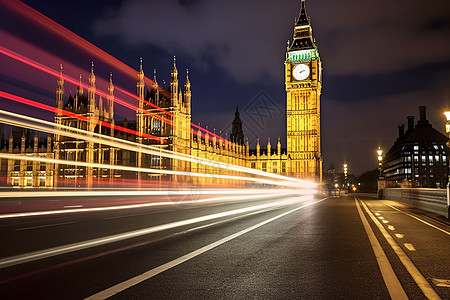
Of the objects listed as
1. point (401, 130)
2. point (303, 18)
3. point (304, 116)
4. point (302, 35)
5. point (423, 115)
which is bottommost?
point (304, 116)

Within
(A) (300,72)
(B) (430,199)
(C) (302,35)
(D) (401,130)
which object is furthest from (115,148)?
(D) (401,130)

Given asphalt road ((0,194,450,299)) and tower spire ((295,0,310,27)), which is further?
tower spire ((295,0,310,27))

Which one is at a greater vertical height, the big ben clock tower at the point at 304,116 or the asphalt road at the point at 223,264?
the big ben clock tower at the point at 304,116

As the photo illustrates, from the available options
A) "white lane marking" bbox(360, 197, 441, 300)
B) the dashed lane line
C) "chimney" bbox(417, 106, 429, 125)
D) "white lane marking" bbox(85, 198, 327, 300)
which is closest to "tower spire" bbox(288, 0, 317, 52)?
"chimney" bbox(417, 106, 429, 125)

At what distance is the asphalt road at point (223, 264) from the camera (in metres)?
4.55

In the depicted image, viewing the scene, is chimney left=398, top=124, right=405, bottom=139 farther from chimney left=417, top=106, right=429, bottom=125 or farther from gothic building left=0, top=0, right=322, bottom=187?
gothic building left=0, top=0, right=322, bottom=187

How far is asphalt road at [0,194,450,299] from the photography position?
4.55 metres

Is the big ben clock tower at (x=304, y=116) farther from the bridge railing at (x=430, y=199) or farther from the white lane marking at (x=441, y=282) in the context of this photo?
the white lane marking at (x=441, y=282)

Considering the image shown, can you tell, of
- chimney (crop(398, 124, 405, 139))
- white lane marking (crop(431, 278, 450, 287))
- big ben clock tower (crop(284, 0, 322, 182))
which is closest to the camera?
white lane marking (crop(431, 278, 450, 287))

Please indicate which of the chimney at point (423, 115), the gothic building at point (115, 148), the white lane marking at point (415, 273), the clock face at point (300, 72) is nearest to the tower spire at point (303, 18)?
the clock face at point (300, 72)

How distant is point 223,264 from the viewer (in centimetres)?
611

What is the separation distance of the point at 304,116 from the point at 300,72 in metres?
12.2

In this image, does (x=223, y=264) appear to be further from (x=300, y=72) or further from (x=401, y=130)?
(x=401, y=130)

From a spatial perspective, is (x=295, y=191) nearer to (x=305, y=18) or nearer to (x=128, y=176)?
(x=128, y=176)
